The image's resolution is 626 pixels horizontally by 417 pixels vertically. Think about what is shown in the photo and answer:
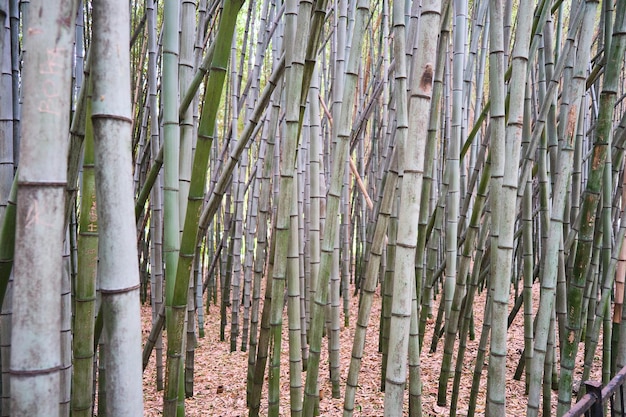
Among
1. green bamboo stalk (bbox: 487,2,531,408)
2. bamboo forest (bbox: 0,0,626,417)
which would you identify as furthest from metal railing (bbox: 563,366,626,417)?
green bamboo stalk (bbox: 487,2,531,408)

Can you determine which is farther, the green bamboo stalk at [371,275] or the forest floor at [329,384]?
the forest floor at [329,384]

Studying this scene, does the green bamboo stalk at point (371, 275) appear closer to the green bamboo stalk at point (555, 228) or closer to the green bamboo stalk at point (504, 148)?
the green bamboo stalk at point (504, 148)

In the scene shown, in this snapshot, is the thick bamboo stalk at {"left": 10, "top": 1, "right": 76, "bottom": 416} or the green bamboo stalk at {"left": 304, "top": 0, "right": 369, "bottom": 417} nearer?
the thick bamboo stalk at {"left": 10, "top": 1, "right": 76, "bottom": 416}

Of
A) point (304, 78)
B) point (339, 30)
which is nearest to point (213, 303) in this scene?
point (339, 30)

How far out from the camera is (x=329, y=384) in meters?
2.46

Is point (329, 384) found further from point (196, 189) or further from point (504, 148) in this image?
point (196, 189)

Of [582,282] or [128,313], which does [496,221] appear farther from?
[128,313]

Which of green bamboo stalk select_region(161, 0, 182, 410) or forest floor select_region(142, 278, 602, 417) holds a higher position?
green bamboo stalk select_region(161, 0, 182, 410)

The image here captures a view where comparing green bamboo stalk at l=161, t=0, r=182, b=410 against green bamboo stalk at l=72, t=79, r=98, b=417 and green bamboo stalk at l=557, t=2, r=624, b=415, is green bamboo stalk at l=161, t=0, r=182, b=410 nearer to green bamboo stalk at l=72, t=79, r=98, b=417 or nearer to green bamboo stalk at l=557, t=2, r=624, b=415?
green bamboo stalk at l=72, t=79, r=98, b=417

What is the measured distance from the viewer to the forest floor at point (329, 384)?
2.18 m

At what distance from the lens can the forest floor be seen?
2.18 m

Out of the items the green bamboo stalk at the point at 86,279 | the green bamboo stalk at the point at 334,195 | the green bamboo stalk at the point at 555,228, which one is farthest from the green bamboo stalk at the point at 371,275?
the green bamboo stalk at the point at 86,279

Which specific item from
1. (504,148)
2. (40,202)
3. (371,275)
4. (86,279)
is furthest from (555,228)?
(40,202)

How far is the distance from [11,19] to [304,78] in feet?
2.25
